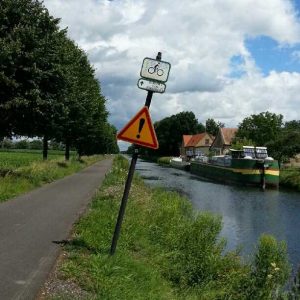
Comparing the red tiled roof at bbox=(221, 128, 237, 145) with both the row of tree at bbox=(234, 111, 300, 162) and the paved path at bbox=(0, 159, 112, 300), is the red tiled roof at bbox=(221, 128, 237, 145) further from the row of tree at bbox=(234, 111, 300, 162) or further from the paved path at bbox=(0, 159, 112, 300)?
the paved path at bbox=(0, 159, 112, 300)

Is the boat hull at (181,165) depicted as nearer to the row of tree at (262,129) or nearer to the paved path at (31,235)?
the row of tree at (262,129)

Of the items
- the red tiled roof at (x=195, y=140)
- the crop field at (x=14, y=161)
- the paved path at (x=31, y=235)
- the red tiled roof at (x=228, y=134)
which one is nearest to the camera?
the paved path at (x=31, y=235)

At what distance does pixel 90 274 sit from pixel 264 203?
27.1 meters

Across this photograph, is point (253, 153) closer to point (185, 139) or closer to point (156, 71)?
point (156, 71)

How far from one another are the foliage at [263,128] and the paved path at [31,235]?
69.7m

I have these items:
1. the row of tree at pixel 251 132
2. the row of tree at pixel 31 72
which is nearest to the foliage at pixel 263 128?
the row of tree at pixel 251 132

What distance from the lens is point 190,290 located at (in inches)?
341

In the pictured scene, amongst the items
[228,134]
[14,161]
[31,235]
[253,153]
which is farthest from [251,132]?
[31,235]

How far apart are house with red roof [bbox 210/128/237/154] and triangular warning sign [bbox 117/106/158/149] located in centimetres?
9642

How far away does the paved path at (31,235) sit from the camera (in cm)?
653

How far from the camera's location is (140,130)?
26.0 feet

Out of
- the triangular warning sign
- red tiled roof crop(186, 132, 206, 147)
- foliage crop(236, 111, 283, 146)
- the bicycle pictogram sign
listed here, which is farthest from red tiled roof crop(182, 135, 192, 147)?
the bicycle pictogram sign

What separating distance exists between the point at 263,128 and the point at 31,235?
78793mm

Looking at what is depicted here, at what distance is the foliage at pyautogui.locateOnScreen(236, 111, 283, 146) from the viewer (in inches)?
3314
